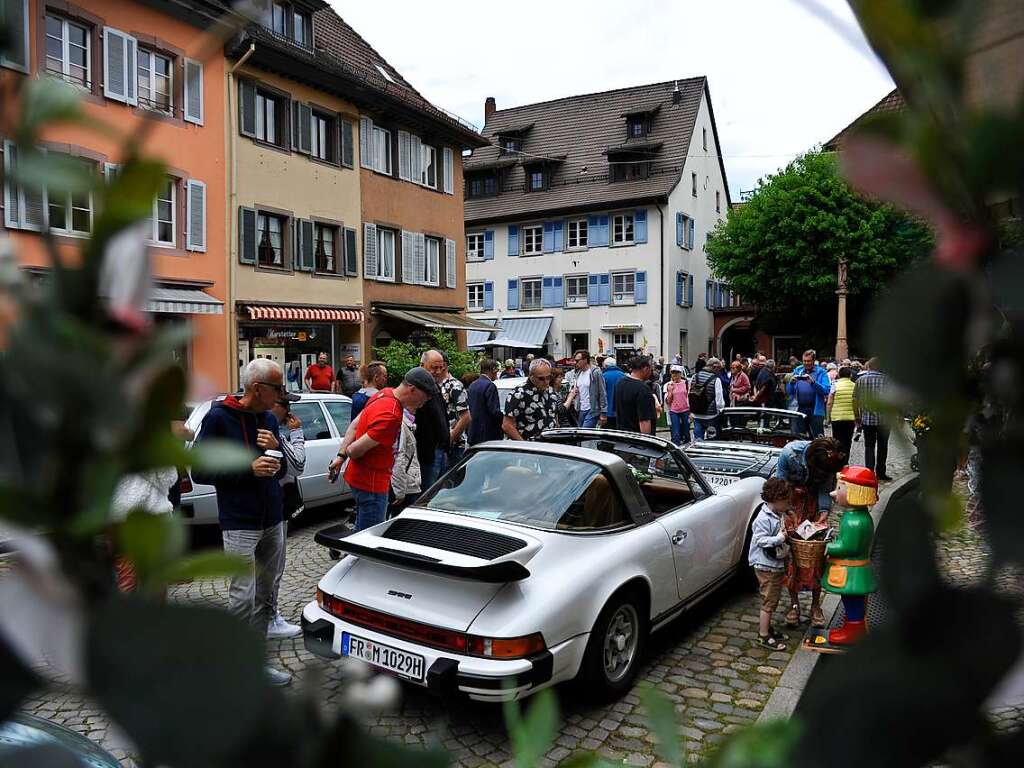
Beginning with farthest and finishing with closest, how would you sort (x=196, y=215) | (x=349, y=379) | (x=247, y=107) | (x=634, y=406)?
(x=247, y=107) < (x=349, y=379) < (x=196, y=215) < (x=634, y=406)

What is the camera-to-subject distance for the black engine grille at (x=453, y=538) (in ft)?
14.9

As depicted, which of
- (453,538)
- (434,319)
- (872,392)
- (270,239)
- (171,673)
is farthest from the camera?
(434,319)

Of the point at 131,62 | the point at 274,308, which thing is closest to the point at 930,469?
the point at 131,62

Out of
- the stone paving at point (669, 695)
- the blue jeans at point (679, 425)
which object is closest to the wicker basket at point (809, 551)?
the stone paving at point (669, 695)

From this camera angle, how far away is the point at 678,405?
14562mm

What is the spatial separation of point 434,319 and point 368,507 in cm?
1706

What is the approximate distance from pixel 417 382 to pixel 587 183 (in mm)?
33952

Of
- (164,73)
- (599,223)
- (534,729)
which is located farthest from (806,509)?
(599,223)

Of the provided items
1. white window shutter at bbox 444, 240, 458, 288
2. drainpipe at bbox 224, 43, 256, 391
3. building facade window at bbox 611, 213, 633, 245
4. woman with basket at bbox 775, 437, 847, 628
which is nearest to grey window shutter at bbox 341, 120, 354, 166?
A: drainpipe at bbox 224, 43, 256, 391

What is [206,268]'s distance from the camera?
1689 cm

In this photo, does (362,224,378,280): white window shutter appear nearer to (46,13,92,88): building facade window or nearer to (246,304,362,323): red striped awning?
(246,304,362,323): red striped awning

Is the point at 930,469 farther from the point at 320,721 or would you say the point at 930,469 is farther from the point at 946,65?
the point at 320,721

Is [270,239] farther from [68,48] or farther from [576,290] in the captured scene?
[576,290]

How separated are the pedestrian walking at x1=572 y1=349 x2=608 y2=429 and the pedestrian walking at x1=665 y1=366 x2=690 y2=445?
252cm
